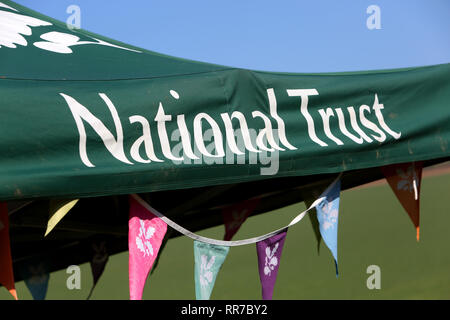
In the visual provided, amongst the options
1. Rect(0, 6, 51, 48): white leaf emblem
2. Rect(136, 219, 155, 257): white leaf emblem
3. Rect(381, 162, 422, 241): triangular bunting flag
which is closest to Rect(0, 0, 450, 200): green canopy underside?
Rect(0, 6, 51, 48): white leaf emblem

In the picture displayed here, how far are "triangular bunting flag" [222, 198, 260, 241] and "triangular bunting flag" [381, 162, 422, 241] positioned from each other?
0.94 metres

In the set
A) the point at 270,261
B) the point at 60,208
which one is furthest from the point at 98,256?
the point at 60,208

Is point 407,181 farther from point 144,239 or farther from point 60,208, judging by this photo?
point 60,208

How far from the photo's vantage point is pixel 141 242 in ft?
9.44

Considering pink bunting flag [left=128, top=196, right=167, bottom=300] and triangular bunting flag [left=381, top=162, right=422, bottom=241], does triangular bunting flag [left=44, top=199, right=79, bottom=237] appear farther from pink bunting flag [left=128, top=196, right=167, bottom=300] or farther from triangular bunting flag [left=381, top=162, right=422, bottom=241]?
triangular bunting flag [left=381, top=162, right=422, bottom=241]

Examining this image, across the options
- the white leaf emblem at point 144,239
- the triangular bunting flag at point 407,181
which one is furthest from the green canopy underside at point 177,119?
the white leaf emblem at point 144,239

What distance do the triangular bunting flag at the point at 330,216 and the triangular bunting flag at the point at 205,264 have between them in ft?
2.06

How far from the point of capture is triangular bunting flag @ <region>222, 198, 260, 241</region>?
4.28m

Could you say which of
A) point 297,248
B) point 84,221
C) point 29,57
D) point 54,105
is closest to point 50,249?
point 84,221

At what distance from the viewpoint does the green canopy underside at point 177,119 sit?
96.3 inches

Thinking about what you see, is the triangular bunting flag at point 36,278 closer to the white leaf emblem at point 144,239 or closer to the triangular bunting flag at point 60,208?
the white leaf emblem at point 144,239

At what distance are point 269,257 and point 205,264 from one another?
1.38 feet

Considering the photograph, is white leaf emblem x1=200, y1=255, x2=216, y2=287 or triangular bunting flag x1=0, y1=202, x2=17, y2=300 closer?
triangular bunting flag x1=0, y1=202, x2=17, y2=300

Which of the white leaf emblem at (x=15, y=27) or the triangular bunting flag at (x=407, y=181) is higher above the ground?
the white leaf emblem at (x=15, y=27)
